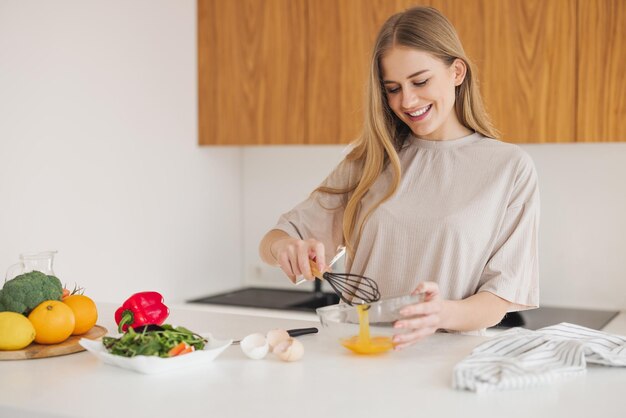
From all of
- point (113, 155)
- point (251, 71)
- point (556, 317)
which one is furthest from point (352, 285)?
point (251, 71)

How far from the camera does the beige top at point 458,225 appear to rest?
182cm

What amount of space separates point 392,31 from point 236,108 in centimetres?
160

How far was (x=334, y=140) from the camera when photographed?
3.26 metres

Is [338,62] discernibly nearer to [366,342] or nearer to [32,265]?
[32,265]

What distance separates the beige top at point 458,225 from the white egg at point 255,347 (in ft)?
1.62

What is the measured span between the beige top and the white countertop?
0.29 metres

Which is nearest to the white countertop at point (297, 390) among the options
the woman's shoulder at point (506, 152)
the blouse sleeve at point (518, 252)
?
the blouse sleeve at point (518, 252)

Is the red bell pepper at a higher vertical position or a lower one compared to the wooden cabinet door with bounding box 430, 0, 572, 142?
lower

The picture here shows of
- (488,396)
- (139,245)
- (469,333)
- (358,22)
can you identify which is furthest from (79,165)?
(488,396)

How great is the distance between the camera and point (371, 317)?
4.99ft

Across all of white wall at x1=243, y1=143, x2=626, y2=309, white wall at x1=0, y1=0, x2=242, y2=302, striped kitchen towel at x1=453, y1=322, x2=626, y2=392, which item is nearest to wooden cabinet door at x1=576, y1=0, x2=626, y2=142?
white wall at x1=243, y1=143, x2=626, y2=309

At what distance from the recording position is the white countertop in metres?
1.20

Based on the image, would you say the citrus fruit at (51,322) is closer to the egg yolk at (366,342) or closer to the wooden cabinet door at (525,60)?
the egg yolk at (366,342)

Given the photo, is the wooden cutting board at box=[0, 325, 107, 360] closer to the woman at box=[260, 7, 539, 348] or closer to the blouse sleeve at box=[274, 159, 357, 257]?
the woman at box=[260, 7, 539, 348]
